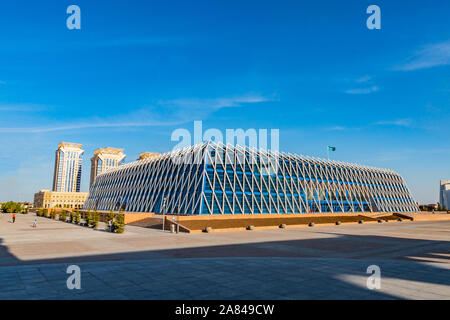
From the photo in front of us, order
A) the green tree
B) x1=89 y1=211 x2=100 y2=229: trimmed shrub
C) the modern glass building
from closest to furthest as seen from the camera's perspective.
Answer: x1=89 y1=211 x2=100 y2=229: trimmed shrub → the modern glass building → the green tree

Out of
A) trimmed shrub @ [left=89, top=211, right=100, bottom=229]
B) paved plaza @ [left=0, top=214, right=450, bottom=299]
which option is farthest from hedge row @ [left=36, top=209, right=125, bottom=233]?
paved plaza @ [left=0, top=214, right=450, bottom=299]

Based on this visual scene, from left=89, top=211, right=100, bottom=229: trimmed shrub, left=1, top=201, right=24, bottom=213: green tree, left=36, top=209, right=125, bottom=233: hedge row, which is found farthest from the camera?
left=1, top=201, right=24, bottom=213: green tree

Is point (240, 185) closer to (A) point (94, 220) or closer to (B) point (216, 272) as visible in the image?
(A) point (94, 220)

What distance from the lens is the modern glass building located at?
55112 mm

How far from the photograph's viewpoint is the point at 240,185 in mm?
58438

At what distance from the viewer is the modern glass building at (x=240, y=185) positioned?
55.1 m

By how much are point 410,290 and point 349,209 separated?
72.4m

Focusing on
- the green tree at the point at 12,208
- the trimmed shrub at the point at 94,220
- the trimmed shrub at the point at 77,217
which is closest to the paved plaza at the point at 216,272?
the trimmed shrub at the point at 94,220

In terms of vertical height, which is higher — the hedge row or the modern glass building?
the modern glass building

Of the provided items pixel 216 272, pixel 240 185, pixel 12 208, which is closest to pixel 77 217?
pixel 240 185

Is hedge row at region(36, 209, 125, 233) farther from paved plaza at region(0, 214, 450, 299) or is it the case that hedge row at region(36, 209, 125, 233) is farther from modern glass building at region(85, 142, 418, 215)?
modern glass building at region(85, 142, 418, 215)

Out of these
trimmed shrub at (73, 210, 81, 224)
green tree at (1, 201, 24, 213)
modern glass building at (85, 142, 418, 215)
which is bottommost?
green tree at (1, 201, 24, 213)
